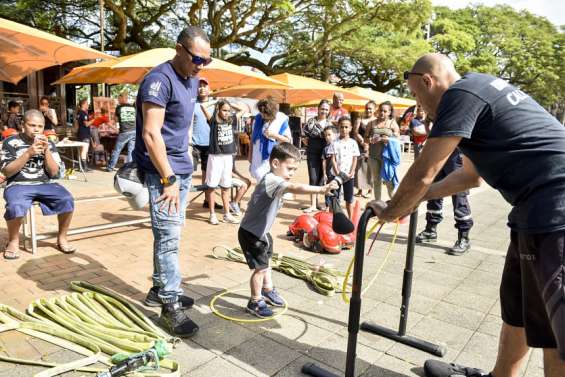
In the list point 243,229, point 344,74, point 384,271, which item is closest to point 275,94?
point 384,271

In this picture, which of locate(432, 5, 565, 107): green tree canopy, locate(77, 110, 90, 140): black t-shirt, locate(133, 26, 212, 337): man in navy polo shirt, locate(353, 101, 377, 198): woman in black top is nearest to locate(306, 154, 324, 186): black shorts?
locate(353, 101, 377, 198): woman in black top

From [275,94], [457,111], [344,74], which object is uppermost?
[344,74]

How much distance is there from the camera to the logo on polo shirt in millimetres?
2837

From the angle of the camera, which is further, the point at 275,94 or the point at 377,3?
the point at 377,3

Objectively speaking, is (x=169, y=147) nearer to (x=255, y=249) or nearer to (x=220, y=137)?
(x=255, y=249)

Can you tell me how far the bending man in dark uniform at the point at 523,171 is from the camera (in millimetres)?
1848

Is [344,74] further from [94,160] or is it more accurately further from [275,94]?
[94,160]

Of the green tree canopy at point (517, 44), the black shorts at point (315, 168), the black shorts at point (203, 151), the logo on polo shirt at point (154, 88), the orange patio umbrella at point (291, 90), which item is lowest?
the black shorts at point (315, 168)

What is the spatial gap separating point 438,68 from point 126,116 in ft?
29.9

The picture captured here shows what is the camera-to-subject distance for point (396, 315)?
353 centimetres

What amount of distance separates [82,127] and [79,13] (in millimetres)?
9089

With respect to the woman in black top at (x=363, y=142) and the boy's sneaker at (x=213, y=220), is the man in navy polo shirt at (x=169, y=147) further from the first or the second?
the woman in black top at (x=363, y=142)

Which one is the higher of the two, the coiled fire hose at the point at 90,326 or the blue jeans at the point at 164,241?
the blue jeans at the point at 164,241

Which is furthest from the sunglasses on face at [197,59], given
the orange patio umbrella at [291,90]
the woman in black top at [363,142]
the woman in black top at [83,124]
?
the woman in black top at [83,124]
